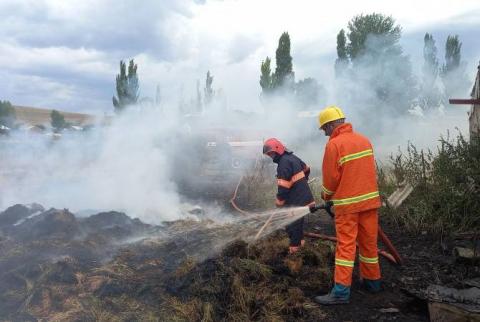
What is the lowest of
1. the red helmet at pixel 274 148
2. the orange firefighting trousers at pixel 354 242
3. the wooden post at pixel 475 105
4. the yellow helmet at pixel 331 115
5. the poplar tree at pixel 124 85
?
the orange firefighting trousers at pixel 354 242

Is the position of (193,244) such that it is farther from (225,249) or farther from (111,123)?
(111,123)

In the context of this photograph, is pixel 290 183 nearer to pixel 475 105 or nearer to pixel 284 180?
pixel 284 180

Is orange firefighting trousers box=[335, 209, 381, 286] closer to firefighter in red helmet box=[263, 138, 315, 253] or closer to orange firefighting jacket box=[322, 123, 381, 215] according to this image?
orange firefighting jacket box=[322, 123, 381, 215]

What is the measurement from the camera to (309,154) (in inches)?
769

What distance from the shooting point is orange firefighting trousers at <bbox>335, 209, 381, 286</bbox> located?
4199mm

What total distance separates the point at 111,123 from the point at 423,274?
392 inches

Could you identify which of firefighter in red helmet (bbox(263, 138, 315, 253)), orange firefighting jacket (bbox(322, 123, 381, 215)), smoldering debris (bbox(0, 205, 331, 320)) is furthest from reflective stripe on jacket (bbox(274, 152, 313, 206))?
orange firefighting jacket (bbox(322, 123, 381, 215))

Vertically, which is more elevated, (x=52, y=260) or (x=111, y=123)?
(x=111, y=123)

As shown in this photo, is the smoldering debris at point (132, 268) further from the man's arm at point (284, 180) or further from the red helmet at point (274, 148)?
the red helmet at point (274, 148)

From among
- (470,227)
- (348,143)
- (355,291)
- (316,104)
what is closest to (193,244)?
(355,291)

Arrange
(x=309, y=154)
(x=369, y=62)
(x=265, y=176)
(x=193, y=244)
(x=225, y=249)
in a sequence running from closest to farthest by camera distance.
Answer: (x=225, y=249) → (x=193, y=244) → (x=265, y=176) → (x=369, y=62) → (x=309, y=154)

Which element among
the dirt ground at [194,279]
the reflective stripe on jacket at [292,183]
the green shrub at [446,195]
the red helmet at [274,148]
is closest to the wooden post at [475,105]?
the green shrub at [446,195]

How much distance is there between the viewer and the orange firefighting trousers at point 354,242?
4.20 meters

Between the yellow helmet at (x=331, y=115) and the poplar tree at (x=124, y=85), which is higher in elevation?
the poplar tree at (x=124, y=85)
